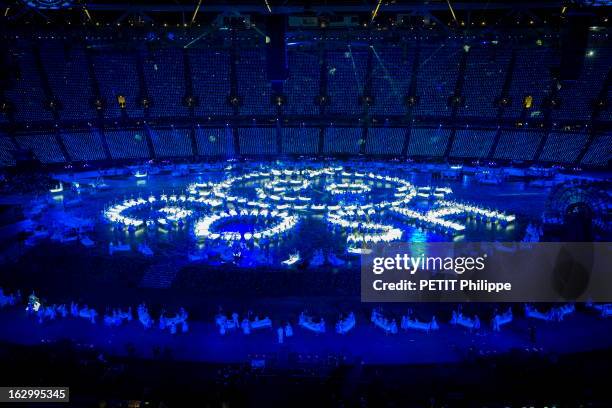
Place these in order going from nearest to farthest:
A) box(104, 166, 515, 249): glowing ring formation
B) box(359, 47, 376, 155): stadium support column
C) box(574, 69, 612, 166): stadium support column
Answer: box(104, 166, 515, 249): glowing ring formation < box(574, 69, 612, 166): stadium support column < box(359, 47, 376, 155): stadium support column

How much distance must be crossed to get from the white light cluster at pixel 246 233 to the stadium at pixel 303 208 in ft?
0.52

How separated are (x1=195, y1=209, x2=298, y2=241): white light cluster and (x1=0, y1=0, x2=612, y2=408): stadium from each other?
0.16 meters

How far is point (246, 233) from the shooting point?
2347 cm

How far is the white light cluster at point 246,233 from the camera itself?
915 inches

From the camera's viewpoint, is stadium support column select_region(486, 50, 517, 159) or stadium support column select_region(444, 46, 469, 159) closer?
stadium support column select_region(486, 50, 517, 159)

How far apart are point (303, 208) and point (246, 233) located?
5214 mm

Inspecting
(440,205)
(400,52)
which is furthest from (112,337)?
(400,52)

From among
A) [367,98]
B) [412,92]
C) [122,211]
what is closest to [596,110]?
[412,92]

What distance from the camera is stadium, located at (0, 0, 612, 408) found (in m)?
12.8

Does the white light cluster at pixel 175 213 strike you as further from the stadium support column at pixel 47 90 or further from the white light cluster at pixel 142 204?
the stadium support column at pixel 47 90

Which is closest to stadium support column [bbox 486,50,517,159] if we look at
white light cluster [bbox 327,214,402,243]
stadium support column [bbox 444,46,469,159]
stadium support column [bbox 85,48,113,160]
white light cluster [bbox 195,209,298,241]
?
stadium support column [bbox 444,46,469,159]

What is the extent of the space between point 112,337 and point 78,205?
50.8 feet

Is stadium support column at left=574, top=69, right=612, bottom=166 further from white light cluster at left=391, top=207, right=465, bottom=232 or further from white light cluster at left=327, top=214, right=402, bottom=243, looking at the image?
white light cluster at left=327, top=214, right=402, bottom=243

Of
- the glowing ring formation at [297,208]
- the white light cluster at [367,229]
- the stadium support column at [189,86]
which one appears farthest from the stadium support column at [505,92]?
the stadium support column at [189,86]
